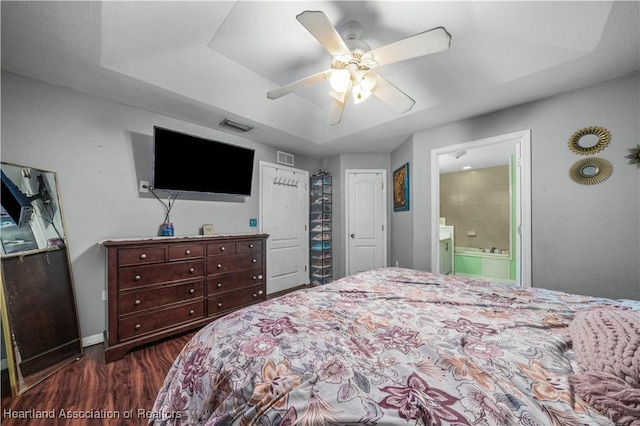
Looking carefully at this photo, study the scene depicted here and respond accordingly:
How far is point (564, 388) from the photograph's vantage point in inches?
24.9

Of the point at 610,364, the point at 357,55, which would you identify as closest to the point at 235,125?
the point at 357,55

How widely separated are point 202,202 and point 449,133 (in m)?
3.12

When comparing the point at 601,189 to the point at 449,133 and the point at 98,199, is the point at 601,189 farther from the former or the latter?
the point at 98,199

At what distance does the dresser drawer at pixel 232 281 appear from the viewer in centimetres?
255

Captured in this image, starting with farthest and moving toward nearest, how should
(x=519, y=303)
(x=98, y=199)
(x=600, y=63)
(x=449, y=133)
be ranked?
(x=449, y=133)
(x=98, y=199)
(x=600, y=63)
(x=519, y=303)

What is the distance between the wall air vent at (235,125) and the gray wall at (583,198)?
2785 mm

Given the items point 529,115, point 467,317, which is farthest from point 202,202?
point 529,115

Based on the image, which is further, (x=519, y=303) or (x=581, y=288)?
(x=581, y=288)

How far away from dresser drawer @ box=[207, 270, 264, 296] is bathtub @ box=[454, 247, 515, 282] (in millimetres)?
4155

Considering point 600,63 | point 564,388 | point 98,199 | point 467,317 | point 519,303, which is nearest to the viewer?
Result: point 564,388

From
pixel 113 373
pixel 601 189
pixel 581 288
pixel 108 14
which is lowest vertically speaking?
pixel 113 373

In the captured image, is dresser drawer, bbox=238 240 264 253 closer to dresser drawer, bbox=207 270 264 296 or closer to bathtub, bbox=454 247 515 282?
dresser drawer, bbox=207 270 264 296

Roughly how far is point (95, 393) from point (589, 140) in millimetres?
4188

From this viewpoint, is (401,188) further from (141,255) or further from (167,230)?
(141,255)
